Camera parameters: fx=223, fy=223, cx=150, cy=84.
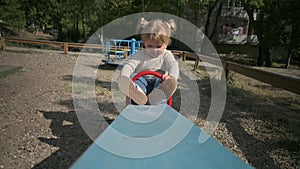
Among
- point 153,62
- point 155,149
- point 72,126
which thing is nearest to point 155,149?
point 155,149

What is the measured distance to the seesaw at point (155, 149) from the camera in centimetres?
103

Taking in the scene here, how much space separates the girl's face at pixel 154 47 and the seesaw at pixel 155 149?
1.08 metres

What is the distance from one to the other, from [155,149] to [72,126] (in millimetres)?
2266

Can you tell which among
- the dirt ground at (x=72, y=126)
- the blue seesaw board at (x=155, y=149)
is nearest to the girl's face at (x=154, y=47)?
the blue seesaw board at (x=155, y=149)

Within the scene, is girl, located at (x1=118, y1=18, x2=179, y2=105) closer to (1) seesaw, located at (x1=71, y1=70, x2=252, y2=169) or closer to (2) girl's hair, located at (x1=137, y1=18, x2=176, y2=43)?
(2) girl's hair, located at (x1=137, y1=18, x2=176, y2=43)

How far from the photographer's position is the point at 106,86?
19.0 ft

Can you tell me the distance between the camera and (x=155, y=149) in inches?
47.5

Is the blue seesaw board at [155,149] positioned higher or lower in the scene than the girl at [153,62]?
lower

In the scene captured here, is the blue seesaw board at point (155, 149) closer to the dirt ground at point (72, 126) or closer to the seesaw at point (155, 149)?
the seesaw at point (155, 149)

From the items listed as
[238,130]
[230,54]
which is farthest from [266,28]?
[238,130]

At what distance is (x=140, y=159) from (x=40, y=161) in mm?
1654

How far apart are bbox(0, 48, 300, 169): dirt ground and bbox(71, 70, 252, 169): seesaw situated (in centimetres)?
113

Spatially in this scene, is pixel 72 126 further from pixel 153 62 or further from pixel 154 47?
pixel 154 47

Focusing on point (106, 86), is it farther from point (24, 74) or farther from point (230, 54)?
point (230, 54)
